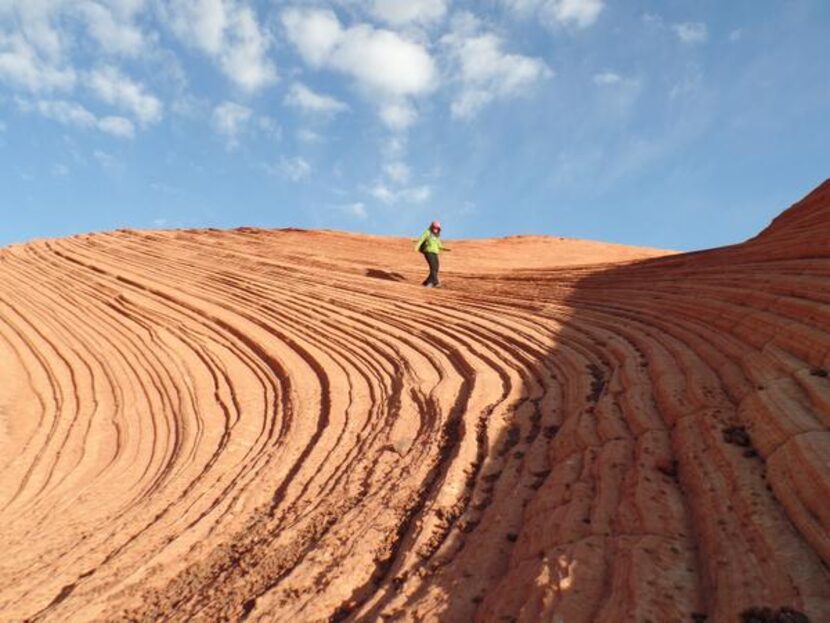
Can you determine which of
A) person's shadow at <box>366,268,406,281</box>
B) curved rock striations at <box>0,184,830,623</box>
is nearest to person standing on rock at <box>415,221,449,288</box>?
person's shadow at <box>366,268,406,281</box>

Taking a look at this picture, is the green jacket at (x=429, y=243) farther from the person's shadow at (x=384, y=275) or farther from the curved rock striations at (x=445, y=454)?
the curved rock striations at (x=445, y=454)

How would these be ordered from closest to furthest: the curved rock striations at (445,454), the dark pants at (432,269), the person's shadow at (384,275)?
the curved rock striations at (445,454) < the dark pants at (432,269) < the person's shadow at (384,275)

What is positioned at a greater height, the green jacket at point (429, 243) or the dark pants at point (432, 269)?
the green jacket at point (429, 243)

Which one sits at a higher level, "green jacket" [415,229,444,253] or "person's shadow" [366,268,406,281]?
"green jacket" [415,229,444,253]

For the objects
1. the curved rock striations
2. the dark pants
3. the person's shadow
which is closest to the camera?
the curved rock striations

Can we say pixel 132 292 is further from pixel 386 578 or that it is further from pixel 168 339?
pixel 386 578

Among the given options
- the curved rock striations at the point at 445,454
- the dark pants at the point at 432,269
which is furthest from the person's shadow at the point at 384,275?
the curved rock striations at the point at 445,454

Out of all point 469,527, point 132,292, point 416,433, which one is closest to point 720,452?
point 469,527

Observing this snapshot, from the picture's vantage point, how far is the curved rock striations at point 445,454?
270 centimetres

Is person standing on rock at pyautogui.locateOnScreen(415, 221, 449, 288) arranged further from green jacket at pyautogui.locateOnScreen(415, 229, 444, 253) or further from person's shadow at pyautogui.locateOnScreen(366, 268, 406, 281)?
person's shadow at pyautogui.locateOnScreen(366, 268, 406, 281)

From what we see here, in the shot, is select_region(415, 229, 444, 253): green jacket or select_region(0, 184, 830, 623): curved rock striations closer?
select_region(0, 184, 830, 623): curved rock striations

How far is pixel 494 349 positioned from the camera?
23.7ft

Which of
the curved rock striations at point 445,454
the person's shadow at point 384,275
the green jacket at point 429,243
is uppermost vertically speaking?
the green jacket at point 429,243

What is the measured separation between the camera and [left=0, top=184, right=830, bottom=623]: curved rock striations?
2701mm
